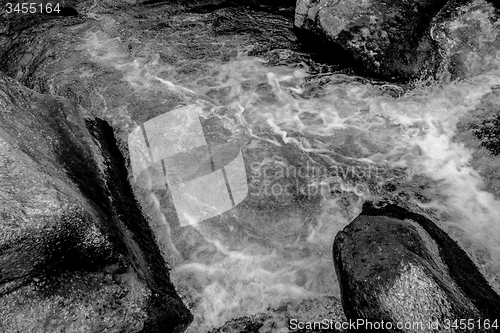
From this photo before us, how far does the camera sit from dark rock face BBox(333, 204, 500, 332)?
12.9 ft

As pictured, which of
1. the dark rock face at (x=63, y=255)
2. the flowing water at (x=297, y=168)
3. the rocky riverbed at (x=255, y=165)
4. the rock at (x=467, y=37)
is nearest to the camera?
the dark rock face at (x=63, y=255)

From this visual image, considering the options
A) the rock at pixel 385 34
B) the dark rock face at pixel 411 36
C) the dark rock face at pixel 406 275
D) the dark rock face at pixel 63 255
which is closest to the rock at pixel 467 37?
the dark rock face at pixel 411 36

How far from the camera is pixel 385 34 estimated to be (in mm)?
7199

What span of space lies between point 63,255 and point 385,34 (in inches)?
236

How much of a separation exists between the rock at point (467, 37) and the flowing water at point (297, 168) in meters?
0.28

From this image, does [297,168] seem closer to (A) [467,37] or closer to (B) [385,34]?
(B) [385,34]

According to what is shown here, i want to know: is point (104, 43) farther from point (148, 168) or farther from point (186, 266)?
point (186, 266)

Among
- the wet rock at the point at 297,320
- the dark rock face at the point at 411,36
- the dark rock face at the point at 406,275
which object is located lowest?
the wet rock at the point at 297,320

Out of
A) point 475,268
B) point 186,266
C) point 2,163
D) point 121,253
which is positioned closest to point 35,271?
point 121,253

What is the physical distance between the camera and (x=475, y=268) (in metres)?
4.68

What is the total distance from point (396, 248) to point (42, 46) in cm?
770

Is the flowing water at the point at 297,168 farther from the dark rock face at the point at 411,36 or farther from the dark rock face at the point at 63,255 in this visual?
the dark rock face at the point at 63,255

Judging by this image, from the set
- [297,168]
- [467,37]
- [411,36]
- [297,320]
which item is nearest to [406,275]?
[297,320]

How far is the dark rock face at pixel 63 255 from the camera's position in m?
3.84
